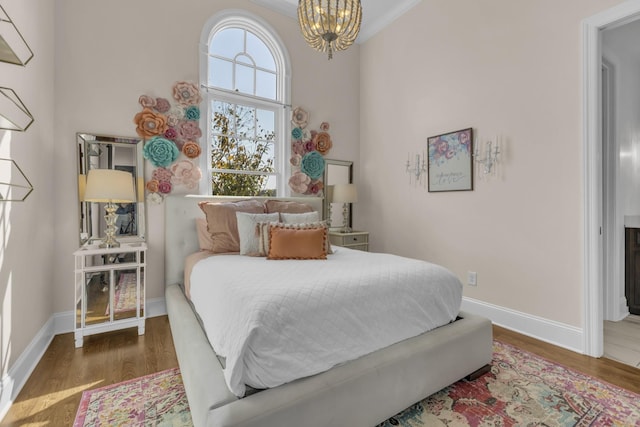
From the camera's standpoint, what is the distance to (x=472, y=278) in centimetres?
288

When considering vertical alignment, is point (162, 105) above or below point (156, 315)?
above

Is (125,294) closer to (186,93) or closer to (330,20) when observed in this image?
(186,93)

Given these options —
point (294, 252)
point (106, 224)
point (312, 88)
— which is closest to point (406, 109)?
point (312, 88)

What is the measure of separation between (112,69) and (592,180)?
3888 mm

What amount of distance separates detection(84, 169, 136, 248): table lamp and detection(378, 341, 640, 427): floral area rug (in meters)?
2.32

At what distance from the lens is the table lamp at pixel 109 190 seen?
227 centimetres

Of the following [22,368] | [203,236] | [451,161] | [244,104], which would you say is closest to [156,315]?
[203,236]

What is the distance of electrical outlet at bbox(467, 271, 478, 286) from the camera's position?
2.85 metres

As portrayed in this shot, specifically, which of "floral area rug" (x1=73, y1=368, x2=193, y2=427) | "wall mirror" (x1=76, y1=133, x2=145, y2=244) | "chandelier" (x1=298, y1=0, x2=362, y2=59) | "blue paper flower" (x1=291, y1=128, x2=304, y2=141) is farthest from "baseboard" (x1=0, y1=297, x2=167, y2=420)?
"chandelier" (x1=298, y1=0, x2=362, y2=59)

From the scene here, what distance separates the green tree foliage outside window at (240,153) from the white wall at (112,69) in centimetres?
52

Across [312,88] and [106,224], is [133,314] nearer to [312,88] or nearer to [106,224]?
[106,224]

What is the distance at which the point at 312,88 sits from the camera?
12.5 feet

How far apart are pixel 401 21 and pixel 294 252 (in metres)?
3.06

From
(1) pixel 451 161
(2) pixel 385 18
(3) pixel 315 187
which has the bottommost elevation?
(3) pixel 315 187
